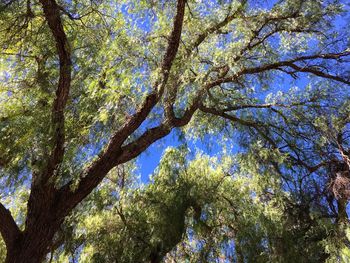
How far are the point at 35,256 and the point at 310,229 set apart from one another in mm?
2814

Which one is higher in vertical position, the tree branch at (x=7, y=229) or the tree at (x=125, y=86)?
the tree at (x=125, y=86)

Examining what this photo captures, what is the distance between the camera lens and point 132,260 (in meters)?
4.34

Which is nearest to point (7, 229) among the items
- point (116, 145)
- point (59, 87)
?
point (116, 145)

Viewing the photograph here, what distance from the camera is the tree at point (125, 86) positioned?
3.63 meters

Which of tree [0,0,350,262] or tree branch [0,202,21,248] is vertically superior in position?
tree [0,0,350,262]

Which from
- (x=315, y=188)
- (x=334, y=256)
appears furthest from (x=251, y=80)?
(x=334, y=256)

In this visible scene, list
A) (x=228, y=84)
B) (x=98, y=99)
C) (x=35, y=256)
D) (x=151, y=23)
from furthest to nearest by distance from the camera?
(x=228, y=84)
(x=151, y=23)
(x=98, y=99)
(x=35, y=256)

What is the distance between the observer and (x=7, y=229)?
342cm

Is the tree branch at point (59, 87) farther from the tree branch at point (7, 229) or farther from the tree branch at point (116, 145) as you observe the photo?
the tree branch at point (7, 229)

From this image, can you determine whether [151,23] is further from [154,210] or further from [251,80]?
[154,210]

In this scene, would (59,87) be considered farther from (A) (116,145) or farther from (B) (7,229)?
(B) (7,229)

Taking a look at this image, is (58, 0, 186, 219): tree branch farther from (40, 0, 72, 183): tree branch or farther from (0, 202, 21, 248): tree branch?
(0, 202, 21, 248): tree branch

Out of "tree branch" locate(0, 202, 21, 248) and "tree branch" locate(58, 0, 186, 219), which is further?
"tree branch" locate(58, 0, 186, 219)

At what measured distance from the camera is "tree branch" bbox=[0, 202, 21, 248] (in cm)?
338
